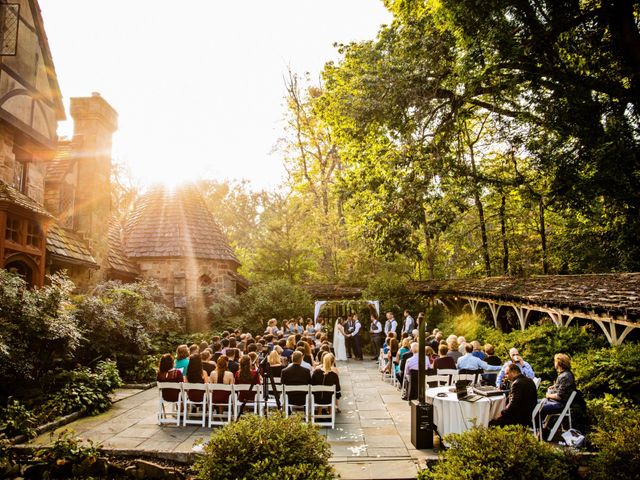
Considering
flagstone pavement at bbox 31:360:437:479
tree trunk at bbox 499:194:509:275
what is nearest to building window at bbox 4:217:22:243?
flagstone pavement at bbox 31:360:437:479

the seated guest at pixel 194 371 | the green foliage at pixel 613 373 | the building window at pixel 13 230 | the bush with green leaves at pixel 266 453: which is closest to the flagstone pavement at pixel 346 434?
the seated guest at pixel 194 371

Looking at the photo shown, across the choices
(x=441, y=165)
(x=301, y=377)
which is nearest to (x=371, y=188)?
(x=441, y=165)

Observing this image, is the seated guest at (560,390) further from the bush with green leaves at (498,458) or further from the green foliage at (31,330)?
the green foliage at (31,330)

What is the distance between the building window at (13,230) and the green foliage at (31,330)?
9.37ft

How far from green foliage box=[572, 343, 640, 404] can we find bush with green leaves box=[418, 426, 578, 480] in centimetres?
342

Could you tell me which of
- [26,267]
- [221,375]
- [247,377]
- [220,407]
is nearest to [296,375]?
[247,377]

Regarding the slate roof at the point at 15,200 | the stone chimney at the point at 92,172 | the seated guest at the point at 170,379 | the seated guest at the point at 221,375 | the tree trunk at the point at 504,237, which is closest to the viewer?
the seated guest at the point at 221,375

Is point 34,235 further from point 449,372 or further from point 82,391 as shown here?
point 449,372

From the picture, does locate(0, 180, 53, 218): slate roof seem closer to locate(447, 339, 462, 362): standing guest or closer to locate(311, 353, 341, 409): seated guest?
locate(311, 353, 341, 409): seated guest

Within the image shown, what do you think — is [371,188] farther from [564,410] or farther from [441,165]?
[564,410]

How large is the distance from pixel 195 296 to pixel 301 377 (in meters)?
13.4

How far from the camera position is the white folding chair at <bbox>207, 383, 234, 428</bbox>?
825cm

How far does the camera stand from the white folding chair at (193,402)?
836cm

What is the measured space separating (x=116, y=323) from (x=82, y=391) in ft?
10.1
